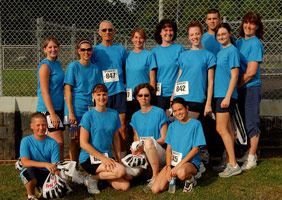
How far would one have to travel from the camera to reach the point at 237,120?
475cm

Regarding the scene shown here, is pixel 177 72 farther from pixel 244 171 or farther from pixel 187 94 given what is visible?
pixel 244 171

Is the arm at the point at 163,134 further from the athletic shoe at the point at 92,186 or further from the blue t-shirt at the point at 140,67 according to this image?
the athletic shoe at the point at 92,186

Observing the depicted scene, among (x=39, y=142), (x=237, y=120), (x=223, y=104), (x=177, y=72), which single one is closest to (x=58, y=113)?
(x=39, y=142)

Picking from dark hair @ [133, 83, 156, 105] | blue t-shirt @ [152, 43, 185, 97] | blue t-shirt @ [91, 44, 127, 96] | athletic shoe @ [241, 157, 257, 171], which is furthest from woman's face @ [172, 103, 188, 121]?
athletic shoe @ [241, 157, 257, 171]

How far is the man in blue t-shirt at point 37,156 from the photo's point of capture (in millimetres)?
3611

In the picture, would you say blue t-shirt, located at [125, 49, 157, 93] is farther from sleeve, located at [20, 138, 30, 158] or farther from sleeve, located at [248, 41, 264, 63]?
sleeve, located at [20, 138, 30, 158]

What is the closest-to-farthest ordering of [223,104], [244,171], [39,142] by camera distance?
1. [39,142]
2. [223,104]
3. [244,171]

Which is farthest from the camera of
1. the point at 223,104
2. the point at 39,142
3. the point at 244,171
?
the point at 244,171

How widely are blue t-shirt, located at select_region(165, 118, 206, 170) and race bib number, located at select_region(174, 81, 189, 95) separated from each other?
1.45ft

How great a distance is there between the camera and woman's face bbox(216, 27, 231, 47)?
4.32 metres

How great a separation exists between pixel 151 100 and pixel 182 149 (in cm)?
77

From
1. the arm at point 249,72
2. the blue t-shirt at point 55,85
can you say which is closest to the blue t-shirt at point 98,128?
the blue t-shirt at point 55,85

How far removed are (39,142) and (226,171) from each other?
2244 mm

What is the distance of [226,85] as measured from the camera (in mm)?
4395
